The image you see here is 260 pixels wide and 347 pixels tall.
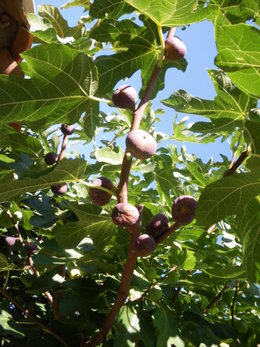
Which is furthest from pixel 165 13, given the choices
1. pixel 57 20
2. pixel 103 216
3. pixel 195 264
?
pixel 195 264

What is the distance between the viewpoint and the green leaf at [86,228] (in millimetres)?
1224

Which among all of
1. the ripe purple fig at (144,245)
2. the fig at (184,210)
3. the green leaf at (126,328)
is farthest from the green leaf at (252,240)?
the green leaf at (126,328)

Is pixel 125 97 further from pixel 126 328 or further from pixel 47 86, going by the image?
pixel 126 328

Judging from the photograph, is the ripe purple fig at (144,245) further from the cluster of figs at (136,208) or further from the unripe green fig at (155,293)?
the unripe green fig at (155,293)

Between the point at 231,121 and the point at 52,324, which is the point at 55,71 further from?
the point at 52,324

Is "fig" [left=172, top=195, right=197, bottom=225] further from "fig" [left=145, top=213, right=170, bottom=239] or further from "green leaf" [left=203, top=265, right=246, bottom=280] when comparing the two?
"green leaf" [left=203, top=265, right=246, bottom=280]

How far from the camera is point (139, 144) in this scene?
1.01m

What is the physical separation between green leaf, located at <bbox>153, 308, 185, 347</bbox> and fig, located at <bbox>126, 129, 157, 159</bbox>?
1.60 ft

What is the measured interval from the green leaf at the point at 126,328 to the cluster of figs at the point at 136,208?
0.29 m

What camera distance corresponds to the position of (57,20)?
1.60 m

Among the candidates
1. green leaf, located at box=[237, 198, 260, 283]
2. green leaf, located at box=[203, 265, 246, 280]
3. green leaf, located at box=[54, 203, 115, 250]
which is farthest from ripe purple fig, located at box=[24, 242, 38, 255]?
green leaf, located at box=[237, 198, 260, 283]

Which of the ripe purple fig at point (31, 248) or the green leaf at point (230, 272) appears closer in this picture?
the green leaf at point (230, 272)

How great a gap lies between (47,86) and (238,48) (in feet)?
1.57

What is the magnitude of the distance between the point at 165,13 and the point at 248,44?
0.89ft
